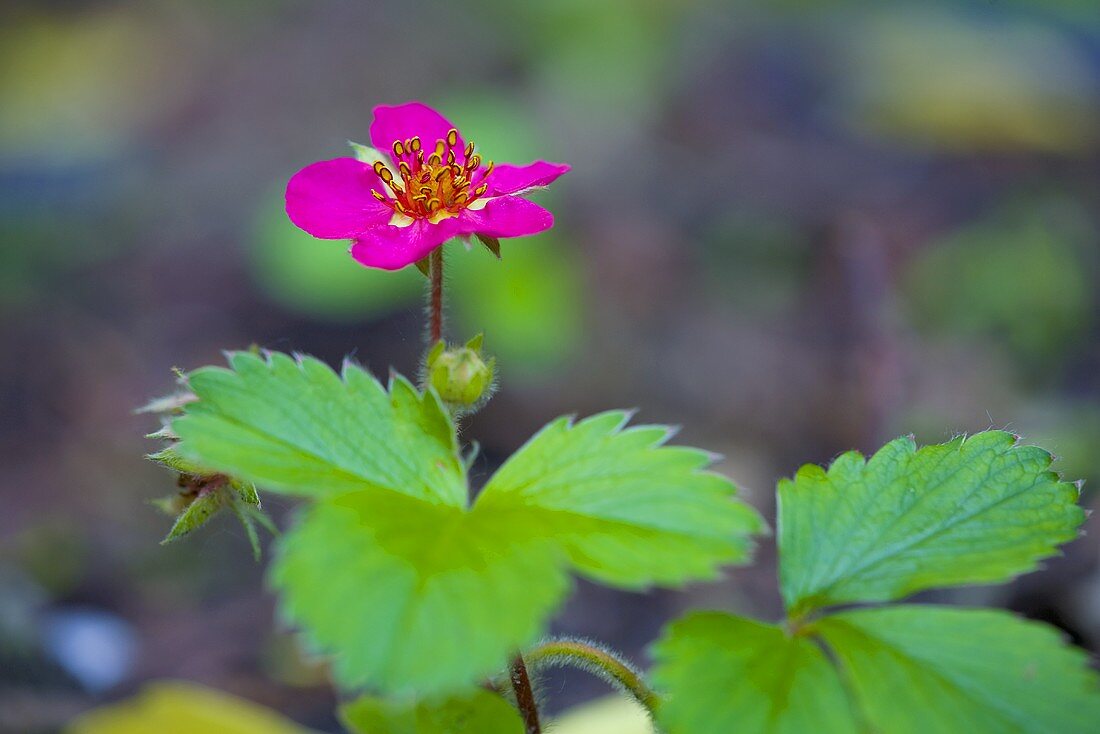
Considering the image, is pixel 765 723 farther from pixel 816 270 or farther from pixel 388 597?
pixel 816 270

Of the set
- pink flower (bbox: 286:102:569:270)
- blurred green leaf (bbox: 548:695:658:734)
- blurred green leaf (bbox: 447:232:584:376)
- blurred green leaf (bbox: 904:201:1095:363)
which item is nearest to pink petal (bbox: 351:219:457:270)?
pink flower (bbox: 286:102:569:270)

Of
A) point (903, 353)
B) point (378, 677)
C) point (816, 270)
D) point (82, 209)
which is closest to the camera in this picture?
point (378, 677)

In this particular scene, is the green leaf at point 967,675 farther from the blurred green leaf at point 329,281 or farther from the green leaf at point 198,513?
the blurred green leaf at point 329,281

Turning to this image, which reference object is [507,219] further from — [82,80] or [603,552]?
[82,80]

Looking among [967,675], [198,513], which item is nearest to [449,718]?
[198,513]

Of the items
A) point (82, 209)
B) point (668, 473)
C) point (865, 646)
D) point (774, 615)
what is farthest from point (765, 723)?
point (82, 209)

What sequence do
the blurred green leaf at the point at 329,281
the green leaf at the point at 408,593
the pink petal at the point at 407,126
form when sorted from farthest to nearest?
the blurred green leaf at the point at 329,281 → the pink petal at the point at 407,126 → the green leaf at the point at 408,593

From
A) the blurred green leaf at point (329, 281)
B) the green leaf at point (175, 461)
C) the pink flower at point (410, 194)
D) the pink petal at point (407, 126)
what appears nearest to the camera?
the green leaf at point (175, 461)

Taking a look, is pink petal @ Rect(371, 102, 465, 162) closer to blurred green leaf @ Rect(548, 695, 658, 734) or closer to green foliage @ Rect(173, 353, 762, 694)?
green foliage @ Rect(173, 353, 762, 694)

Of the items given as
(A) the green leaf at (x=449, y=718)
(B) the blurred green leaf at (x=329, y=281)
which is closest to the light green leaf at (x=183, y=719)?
(A) the green leaf at (x=449, y=718)

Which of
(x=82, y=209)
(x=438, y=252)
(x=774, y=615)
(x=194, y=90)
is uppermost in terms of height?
(x=194, y=90)
